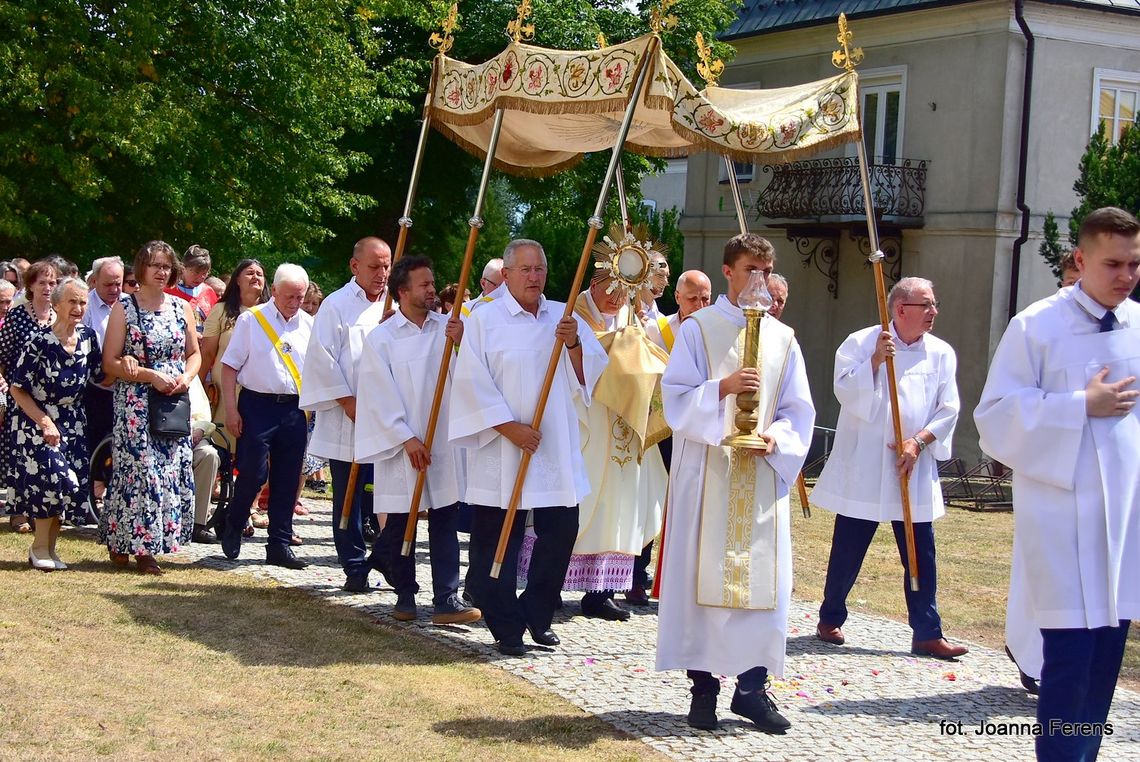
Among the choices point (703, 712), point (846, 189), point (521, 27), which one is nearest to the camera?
point (703, 712)

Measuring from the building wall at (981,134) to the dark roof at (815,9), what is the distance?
18 centimetres

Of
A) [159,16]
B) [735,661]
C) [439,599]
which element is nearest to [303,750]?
[735,661]

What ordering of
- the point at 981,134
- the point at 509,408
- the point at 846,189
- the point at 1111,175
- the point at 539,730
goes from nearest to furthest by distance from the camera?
the point at 539,730 < the point at 509,408 < the point at 1111,175 < the point at 981,134 < the point at 846,189

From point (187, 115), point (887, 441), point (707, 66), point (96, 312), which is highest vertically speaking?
point (187, 115)

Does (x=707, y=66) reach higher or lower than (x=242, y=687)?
higher

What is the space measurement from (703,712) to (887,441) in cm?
253

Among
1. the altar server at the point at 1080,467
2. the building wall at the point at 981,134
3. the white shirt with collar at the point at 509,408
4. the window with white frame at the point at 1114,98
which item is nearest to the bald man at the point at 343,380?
the white shirt with collar at the point at 509,408

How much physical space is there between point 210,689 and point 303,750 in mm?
926

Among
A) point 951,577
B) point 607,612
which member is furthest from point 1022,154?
point 607,612

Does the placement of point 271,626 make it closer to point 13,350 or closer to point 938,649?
point 13,350

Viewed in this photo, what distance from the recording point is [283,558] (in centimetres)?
884

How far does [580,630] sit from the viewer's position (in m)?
7.60

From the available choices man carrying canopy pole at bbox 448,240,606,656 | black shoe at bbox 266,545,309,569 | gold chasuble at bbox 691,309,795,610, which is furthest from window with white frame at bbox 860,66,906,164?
gold chasuble at bbox 691,309,795,610

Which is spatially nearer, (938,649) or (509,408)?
(509,408)
